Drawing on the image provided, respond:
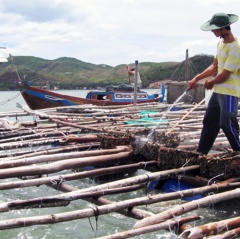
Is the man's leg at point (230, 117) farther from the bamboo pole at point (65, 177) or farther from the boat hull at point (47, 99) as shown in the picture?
the boat hull at point (47, 99)

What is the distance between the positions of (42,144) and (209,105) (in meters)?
3.36

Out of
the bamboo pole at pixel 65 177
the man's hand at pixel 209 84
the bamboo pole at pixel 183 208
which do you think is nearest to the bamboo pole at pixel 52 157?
the bamboo pole at pixel 65 177

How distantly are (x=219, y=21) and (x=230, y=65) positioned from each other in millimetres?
539

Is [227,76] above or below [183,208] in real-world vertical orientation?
above

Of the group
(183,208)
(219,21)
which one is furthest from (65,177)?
(219,21)

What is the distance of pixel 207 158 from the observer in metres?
5.12

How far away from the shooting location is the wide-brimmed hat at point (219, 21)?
520 cm

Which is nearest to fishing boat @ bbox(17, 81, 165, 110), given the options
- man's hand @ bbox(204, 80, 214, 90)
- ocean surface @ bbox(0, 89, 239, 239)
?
ocean surface @ bbox(0, 89, 239, 239)

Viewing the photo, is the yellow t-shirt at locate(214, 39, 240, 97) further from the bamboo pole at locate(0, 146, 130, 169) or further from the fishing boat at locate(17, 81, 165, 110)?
the fishing boat at locate(17, 81, 165, 110)

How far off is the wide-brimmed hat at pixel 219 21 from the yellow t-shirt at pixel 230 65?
0.77 feet

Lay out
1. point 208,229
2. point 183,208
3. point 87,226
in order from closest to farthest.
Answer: point 208,229 → point 183,208 → point 87,226

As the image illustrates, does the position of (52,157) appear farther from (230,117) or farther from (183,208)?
(183,208)

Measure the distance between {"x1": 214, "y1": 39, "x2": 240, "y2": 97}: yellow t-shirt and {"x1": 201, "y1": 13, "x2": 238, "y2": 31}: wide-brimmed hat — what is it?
23 centimetres

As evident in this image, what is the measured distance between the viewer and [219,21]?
522cm
